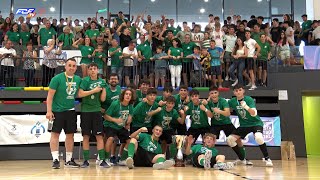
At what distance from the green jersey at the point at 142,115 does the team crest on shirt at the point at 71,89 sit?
1.54m

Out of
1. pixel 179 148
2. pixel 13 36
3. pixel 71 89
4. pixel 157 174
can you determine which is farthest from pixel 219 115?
pixel 13 36

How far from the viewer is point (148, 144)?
7.59 meters

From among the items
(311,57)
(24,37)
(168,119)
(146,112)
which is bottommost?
(168,119)

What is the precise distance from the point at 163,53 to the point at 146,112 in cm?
497

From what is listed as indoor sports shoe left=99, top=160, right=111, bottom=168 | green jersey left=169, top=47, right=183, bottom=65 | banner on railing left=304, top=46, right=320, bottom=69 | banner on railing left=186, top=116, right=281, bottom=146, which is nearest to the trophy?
indoor sports shoe left=99, top=160, right=111, bottom=168

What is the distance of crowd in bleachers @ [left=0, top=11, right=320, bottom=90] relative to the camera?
41.9 ft

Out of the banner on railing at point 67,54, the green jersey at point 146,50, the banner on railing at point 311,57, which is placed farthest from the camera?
the banner on railing at point 67,54

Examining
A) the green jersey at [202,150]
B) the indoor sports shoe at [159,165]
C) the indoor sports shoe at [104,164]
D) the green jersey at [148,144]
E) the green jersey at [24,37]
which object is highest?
the green jersey at [24,37]

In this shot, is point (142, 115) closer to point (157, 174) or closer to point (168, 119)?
point (168, 119)

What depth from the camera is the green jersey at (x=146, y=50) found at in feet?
42.7

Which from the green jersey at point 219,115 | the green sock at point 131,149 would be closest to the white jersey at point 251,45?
the green jersey at point 219,115

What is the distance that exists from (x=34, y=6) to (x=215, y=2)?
998cm

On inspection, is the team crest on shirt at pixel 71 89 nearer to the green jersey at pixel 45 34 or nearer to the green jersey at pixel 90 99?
the green jersey at pixel 90 99

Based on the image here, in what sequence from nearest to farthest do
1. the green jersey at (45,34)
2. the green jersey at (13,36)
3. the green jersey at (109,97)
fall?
1. the green jersey at (109,97)
2. the green jersey at (13,36)
3. the green jersey at (45,34)
